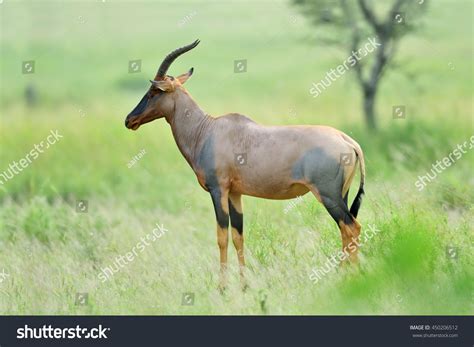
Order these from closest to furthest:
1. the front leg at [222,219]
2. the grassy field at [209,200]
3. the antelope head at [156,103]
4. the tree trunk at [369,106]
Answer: the grassy field at [209,200] < the front leg at [222,219] < the antelope head at [156,103] < the tree trunk at [369,106]

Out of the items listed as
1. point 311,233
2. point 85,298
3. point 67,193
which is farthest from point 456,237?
point 67,193

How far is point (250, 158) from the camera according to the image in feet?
37.8

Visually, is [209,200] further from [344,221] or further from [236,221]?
[344,221]

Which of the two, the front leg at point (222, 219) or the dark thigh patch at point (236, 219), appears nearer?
the front leg at point (222, 219)

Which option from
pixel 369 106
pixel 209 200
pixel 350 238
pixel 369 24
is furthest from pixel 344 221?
pixel 369 24

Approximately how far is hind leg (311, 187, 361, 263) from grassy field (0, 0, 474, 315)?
199mm

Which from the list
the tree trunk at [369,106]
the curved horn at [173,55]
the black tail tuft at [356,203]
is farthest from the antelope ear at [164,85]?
the tree trunk at [369,106]

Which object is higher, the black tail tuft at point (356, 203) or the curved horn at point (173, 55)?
the curved horn at point (173, 55)

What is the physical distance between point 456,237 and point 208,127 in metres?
3.18

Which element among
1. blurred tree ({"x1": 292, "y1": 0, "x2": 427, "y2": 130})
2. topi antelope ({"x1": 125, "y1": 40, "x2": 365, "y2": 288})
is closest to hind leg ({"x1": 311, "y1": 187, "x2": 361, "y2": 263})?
topi antelope ({"x1": 125, "y1": 40, "x2": 365, "y2": 288})

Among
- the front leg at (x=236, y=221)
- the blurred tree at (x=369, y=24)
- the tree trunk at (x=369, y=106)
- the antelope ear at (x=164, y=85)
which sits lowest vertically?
the tree trunk at (x=369, y=106)

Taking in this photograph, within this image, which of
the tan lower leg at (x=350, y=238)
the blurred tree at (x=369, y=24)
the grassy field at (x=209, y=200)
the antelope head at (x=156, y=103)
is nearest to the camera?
the grassy field at (x=209, y=200)

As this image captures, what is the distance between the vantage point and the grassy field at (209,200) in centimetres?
1115

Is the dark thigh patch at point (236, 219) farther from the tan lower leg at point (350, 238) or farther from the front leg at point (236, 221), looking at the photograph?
the tan lower leg at point (350, 238)
